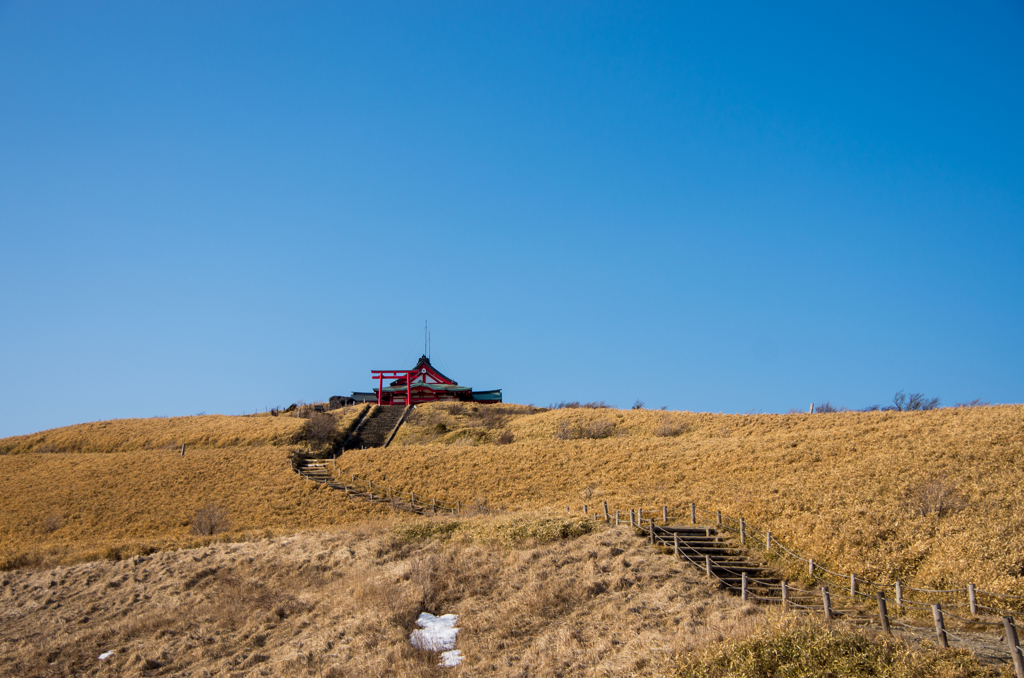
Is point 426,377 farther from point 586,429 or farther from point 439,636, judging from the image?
point 439,636

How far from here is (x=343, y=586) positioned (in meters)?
22.1

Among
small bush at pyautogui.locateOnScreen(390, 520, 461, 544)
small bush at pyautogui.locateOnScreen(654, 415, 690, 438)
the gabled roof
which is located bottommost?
small bush at pyautogui.locateOnScreen(390, 520, 461, 544)

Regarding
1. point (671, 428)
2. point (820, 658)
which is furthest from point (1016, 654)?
point (671, 428)

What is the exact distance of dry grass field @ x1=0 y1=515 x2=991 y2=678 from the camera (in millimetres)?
14297

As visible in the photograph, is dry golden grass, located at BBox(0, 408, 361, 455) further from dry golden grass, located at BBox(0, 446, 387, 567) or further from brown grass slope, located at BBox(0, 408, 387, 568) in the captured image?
dry golden grass, located at BBox(0, 446, 387, 567)

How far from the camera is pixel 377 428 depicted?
2237 inches

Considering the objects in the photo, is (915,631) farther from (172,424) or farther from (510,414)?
(172,424)

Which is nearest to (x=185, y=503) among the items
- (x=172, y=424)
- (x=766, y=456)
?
(x=172, y=424)

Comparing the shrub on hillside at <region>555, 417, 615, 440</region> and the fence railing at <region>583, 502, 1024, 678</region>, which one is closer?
the fence railing at <region>583, 502, 1024, 678</region>

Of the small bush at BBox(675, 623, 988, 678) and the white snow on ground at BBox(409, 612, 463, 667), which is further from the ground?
the small bush at BBox(675, 623, 988, 678)

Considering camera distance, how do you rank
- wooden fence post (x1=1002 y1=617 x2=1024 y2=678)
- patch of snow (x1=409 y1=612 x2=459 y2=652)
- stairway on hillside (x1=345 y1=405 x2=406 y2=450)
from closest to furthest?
1. wooden fence post (x1=1002 y1=617 x2=1024 y2=678)
2. patch of snow (x1=409 y1=612 x2=459 y2=652)
3. stairway on hillside (x1=345 y1=405 x2=406 y2=450)

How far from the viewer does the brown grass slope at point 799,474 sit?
20.4 metres

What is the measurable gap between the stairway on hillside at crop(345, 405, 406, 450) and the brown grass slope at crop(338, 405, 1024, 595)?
219cm

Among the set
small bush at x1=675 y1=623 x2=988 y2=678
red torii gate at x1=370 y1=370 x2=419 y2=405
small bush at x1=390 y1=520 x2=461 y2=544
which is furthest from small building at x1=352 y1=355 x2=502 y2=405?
small bush at x1=675 y1=623 x2=988 y2=678
